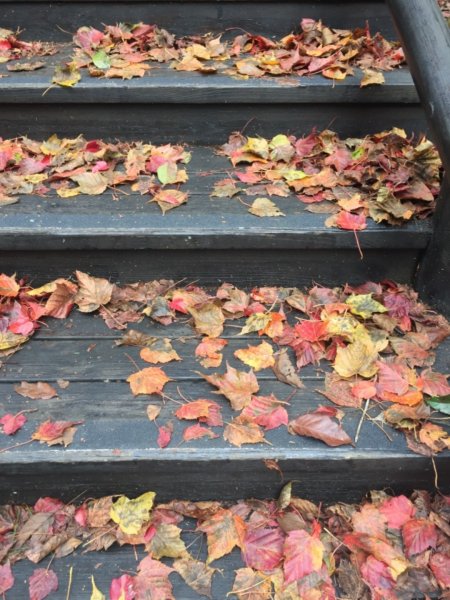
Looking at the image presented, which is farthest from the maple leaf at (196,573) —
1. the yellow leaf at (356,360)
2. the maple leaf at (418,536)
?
the yellow leaf at (356,360)

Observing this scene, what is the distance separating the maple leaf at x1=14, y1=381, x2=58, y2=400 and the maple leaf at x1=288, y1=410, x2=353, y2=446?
0.66m

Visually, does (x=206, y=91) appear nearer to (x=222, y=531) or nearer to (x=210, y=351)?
(x=210, y=351)

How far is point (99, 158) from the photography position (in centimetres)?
204

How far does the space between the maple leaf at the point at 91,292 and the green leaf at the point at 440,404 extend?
1.02m

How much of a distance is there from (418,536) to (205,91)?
5.45 ft

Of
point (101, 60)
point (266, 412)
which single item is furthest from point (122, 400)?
point (101, 60)

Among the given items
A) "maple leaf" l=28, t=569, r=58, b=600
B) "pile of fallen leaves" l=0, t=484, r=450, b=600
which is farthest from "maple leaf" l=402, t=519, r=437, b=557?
"maple leaf" l=28, t=569, r=58, b=600

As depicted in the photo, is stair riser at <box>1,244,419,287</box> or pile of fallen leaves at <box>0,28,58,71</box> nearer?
stair riser at <box>1,244,419,287</box>

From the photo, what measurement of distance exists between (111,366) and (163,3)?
5.67ft

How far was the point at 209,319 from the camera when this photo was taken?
168cm

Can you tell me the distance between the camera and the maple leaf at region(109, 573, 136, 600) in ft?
4.18

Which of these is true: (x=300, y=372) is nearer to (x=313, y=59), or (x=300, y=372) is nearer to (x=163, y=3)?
(x=313, y=59)

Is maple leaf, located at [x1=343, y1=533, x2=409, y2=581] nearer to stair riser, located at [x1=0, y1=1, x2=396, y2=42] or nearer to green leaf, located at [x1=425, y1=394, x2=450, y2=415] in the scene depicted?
green leaf, located at [x1=425, y1=394, x2=450, y2=415]

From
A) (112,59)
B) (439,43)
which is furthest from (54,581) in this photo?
(112,59)
